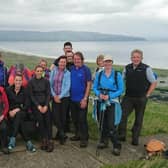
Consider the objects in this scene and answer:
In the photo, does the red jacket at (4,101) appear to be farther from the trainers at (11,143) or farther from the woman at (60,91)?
the woman at (60,91)

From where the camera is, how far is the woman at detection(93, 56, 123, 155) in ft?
22.7

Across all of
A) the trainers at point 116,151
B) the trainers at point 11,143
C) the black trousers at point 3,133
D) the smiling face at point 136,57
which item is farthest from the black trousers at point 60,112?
the smiling face at point 136,57

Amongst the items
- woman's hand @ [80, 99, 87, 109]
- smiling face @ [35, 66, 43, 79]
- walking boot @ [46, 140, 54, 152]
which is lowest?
walking boot @ [46, 140, 54, 152]

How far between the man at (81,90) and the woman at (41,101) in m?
0.59

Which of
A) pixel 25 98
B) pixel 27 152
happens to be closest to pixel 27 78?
pixel 25 98

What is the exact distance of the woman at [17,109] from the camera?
6.95m

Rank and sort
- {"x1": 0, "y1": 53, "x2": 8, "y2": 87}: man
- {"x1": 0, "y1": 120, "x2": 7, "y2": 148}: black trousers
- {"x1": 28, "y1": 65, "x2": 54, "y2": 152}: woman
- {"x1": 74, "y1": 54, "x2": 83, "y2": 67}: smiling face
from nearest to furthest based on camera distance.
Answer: {"x1": 0, "y1": 120, "x2": 7, "y2": 148}: black trousers, {"x1": 28, "y1": 65, "x2": 54, "y2": 152}: woman, {"x1": 74, "y1": 54, "x2": 83, "y2": 67}: smiling face, {"x1": 0, "y1": 53, "x2": 8, "y2": 87}: man

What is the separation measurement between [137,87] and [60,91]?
167 centimetres

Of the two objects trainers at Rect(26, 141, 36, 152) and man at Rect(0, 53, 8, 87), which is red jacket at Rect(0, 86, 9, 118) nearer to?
trainers at Rect(26, 141, 36, 152)

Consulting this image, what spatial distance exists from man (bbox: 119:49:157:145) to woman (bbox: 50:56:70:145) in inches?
50.9

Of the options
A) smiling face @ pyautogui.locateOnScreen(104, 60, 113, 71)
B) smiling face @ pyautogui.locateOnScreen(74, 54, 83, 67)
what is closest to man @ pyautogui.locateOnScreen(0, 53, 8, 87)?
smiling face @ pyautogui.locateOnScreen(74, 54, 83, 67)

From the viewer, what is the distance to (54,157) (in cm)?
659

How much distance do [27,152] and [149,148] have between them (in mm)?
2445

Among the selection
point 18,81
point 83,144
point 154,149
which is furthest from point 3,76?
point 154,149
